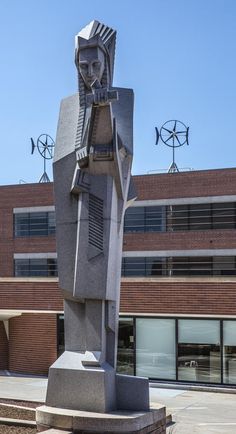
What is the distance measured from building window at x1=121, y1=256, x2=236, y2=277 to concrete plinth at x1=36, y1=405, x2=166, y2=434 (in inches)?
906

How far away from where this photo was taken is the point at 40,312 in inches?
949

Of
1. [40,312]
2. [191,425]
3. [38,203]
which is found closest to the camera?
[191,425]

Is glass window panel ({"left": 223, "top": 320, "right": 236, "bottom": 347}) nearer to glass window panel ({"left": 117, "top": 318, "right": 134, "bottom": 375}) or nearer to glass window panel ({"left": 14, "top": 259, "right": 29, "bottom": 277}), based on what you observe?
glass window panel ({"left": 117, "top": 318, "right": 134, "bottom": 375})

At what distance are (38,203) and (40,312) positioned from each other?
578 inches

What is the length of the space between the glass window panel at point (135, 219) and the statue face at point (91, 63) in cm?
2296

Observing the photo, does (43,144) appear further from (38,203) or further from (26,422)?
(26,422)

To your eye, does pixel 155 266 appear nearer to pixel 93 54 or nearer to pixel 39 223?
pixel 39 223

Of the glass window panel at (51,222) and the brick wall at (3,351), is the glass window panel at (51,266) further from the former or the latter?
the brick wall at (3,351)

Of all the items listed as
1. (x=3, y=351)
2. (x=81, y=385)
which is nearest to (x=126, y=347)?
(x=3, y=351)

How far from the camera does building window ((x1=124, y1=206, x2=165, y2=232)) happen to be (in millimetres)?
34812

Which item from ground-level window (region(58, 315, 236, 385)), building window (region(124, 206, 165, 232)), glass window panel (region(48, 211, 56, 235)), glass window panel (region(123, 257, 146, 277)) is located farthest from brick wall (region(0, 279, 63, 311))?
glass window panel (region(48, 211, 56, 235))

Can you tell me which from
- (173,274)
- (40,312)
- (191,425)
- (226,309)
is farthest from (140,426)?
(173,274)

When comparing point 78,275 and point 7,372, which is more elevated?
point 78,275

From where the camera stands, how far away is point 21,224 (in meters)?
39.7
